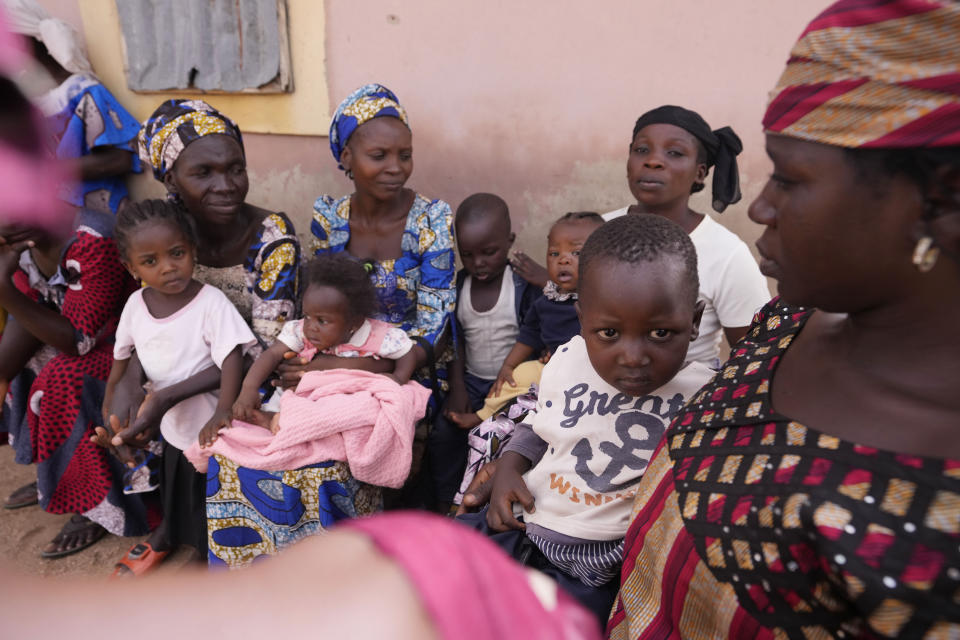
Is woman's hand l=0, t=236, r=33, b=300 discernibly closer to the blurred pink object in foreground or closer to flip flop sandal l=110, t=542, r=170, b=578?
flip flop sandal l=110, t=542, r=170, b=578

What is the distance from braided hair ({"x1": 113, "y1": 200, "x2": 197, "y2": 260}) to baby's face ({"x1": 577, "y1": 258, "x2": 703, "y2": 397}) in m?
1.84

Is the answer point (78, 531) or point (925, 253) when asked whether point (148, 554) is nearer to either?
point (78, 531)

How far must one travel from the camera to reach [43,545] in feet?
10.3

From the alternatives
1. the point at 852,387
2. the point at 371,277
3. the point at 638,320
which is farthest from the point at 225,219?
the point at 852,387

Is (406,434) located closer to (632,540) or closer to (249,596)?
(632,540)

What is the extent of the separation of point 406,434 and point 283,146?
2.24m

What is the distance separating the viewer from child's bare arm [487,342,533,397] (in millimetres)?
2723

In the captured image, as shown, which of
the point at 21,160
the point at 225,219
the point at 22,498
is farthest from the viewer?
the point at 22,498

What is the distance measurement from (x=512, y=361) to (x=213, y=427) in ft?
4.22

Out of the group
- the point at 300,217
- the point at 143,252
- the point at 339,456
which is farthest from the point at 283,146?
the point at 339,456

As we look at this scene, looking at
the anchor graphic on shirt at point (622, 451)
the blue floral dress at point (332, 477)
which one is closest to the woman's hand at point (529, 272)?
the blue floral dress at point (332, 477)

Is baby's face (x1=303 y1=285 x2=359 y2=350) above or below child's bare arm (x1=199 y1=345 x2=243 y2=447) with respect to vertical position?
above

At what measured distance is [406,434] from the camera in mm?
2404

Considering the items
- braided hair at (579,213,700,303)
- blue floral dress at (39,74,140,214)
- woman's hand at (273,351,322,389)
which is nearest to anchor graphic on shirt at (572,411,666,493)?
braided hair at (579,213,700,303)
